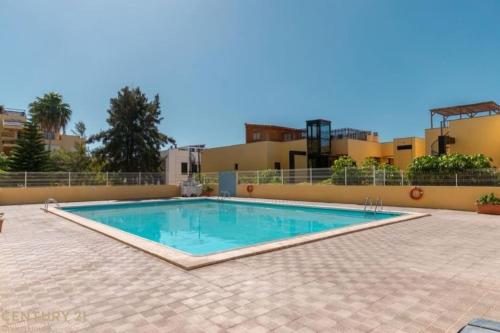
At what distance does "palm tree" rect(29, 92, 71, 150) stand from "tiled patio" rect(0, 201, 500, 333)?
122 feet

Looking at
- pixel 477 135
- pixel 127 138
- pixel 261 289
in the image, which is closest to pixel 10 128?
pixel 127 138

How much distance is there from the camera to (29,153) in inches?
1058

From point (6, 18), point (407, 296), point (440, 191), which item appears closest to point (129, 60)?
point (6, 18)

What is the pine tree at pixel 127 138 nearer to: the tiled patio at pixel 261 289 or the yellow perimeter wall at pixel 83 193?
the yellow perimeter wall at pixel 83 193

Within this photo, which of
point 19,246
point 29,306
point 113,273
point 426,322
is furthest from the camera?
point 19,246

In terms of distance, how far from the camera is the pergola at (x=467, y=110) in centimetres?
1889

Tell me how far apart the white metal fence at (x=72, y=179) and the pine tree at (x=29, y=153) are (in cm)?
1041

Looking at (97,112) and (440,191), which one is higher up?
(97,112)

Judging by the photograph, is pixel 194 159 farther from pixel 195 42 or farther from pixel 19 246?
pixel 19 246

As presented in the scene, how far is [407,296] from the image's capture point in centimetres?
376

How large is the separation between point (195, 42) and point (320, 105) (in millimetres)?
13174

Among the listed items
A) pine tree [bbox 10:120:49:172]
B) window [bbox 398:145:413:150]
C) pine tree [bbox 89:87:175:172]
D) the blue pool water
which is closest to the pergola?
window [bbox 398:145:413:150]

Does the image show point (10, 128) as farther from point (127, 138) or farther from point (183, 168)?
point (127, 138)

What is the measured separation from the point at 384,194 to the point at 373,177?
97cm
